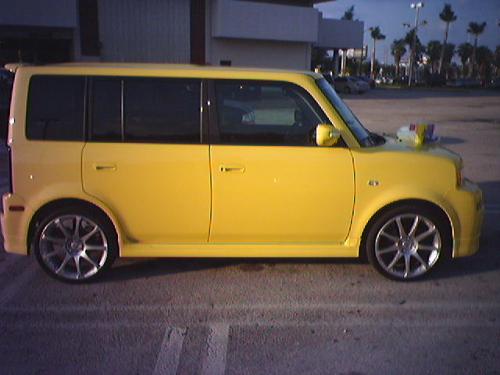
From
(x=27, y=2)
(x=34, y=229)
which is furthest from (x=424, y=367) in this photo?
(x=27, y=2)

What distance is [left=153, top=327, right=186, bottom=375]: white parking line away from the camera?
131 inches

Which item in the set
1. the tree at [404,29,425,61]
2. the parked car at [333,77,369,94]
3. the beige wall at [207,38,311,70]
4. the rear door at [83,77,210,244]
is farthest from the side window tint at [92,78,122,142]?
the tree at [404,29,425,61]

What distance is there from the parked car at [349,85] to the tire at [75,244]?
142 ft

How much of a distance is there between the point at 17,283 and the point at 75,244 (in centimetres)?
65

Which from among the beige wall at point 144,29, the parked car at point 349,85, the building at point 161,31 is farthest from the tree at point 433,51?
the beige wall at point 144,29

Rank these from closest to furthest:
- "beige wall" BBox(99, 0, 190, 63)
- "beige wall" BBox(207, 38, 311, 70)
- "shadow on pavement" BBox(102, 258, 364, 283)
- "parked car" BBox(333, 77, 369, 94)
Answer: "shadow on pavement" BBox(102, 258, 364, 283) < "beige wall" BBox(99, 0, 190, 63) < "beige wall" BBox(207, 38, 311, 70) < "parked car" BBox(333, 77, 369, 94)

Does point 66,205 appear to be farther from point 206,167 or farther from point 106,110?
point 206,167

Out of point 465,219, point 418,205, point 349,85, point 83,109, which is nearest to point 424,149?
point 418,205

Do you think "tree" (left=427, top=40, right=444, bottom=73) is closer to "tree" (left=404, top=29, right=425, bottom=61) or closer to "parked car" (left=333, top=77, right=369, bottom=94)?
"tree" (left=404, top=29, right=425, bottom=61)

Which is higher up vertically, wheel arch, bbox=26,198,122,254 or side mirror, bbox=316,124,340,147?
side mirror, bbox=316,124,340,147

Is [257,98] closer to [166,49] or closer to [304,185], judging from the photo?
[304,185]

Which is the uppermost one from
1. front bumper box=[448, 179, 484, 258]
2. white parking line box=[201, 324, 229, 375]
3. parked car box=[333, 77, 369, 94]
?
parked car box=[333, 77, 369, 94]

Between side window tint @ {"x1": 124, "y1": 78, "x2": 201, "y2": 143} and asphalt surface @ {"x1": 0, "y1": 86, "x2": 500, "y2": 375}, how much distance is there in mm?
1332

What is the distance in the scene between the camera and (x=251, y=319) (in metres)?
4.02
